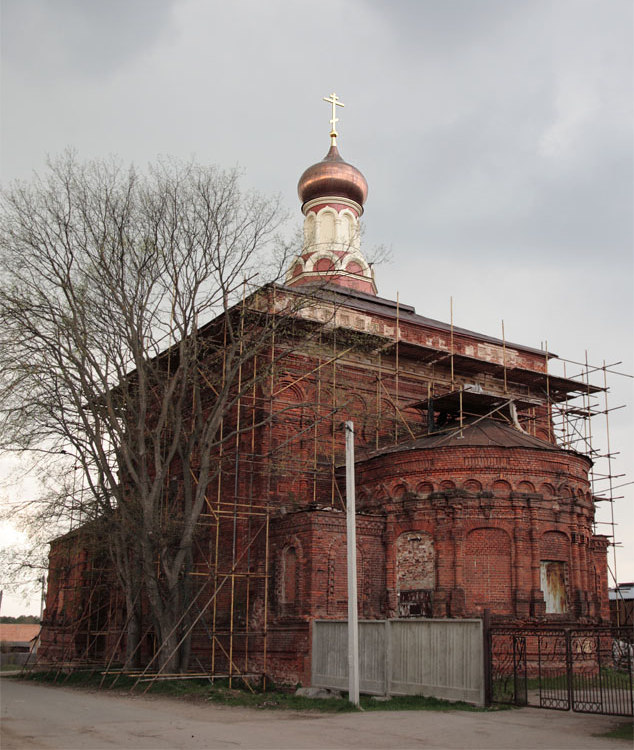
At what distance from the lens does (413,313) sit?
29812mm

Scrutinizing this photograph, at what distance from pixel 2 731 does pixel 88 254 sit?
450 inches

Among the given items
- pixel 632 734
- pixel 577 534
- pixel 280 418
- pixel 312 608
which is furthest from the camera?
pixel 280 418

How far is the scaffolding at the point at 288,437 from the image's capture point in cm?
2036

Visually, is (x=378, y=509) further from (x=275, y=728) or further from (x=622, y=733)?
(x=622, y=733)

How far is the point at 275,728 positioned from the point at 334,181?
81.1 ft

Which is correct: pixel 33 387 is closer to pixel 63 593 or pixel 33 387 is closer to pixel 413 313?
pixel 63 593

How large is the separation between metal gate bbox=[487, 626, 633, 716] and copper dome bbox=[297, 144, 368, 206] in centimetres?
1985

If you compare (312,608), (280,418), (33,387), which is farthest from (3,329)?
(312,608)

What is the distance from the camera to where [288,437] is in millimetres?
22500

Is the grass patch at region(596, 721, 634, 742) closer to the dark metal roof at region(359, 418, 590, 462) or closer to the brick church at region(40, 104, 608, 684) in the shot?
the brick church at region(40, 104, 608, 684)

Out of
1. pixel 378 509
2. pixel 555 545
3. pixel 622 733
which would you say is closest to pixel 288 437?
pixel 378 509

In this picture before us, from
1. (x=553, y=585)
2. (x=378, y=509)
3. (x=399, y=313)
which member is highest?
(x=399, y=313)

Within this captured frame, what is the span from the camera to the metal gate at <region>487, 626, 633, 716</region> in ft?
43.4

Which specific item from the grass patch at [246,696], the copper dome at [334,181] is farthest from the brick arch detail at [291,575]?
the copper dome at [334,181]
